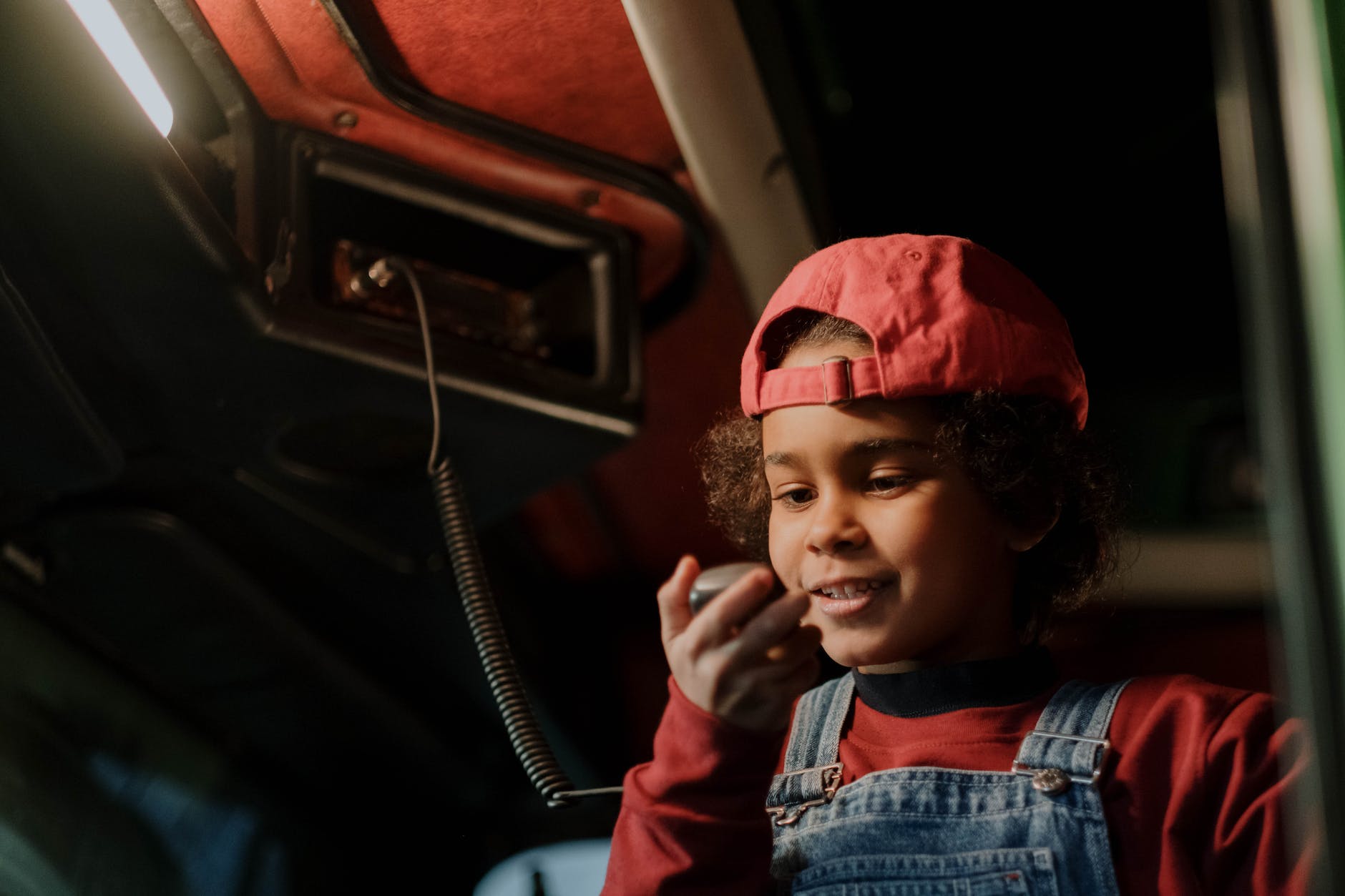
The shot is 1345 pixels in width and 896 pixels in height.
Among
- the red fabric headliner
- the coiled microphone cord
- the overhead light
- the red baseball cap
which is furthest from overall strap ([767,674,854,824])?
the overhead light

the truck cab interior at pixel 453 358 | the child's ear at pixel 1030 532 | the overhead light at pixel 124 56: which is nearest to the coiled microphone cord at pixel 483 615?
the truck cab interior at pixel 453 358

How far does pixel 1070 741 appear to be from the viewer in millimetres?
765

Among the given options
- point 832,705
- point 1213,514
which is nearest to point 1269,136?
point 832,705

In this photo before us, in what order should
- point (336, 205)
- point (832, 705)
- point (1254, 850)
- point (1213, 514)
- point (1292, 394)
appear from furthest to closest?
point (1213, 514)
point (336, 205)
point (832, 705)
point (1254, 850)
point (1292, 394)

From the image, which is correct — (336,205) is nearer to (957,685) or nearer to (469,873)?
(957,685)

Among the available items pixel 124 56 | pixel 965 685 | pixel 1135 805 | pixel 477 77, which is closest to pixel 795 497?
pixel 965 685

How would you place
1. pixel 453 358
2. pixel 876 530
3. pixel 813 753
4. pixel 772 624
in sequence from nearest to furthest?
pixel 772 624 < pixel 876 530 < pixel 813 753 < pixel 453 358

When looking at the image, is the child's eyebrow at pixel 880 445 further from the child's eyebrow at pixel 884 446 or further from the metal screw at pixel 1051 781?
the metal screw at pixel 1051 781

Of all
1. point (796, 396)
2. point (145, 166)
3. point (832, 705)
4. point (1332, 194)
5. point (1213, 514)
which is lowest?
point (1213, 514)

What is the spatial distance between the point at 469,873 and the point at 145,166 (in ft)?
3.05

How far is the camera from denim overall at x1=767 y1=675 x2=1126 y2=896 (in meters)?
0.72

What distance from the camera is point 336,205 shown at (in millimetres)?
1053

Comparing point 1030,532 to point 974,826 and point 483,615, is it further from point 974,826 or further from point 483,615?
point 483,615

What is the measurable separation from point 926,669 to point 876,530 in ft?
0.41
